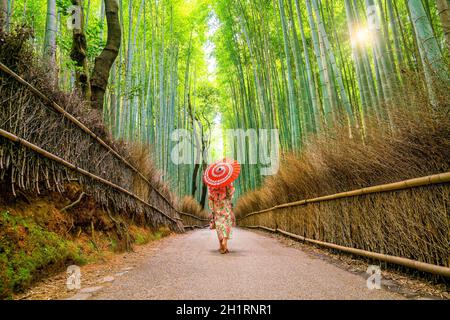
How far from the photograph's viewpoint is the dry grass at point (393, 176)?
1.72m

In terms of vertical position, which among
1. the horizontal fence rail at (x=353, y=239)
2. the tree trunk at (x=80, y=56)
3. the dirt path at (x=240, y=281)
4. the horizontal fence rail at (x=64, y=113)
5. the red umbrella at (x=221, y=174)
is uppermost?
the tree trunk at (x=80, y=56)

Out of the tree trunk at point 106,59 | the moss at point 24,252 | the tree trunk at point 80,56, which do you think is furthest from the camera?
the tree trunk at point 106,59

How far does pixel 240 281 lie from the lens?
1953mm

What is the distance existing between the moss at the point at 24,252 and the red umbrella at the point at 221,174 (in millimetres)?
2036

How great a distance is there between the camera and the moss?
1.53m

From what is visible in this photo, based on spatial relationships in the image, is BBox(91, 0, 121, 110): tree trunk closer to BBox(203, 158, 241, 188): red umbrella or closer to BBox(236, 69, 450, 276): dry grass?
BBox(203, 158, 241, 188): red umbrella

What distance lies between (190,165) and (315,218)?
13.2m

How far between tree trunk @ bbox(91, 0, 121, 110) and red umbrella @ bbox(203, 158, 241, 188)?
207 cm

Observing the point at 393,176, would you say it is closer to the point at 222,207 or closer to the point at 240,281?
the point at 240,281

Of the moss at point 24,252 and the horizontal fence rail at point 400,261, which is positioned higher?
the moss at point 24,252

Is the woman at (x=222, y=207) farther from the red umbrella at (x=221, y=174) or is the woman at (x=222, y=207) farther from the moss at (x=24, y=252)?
the moss at (x=24, y=252)

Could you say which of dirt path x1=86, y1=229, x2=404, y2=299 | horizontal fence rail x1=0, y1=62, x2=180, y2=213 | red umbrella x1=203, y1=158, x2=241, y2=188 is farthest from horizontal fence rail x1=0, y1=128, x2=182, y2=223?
red umbrella x1=203, y1=158, x2=241, y2=188

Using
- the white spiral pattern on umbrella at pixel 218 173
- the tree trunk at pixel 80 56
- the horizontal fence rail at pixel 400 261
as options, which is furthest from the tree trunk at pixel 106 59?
the horizontal fence rail at pixel 400 261

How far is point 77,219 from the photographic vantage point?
8.64 feet
